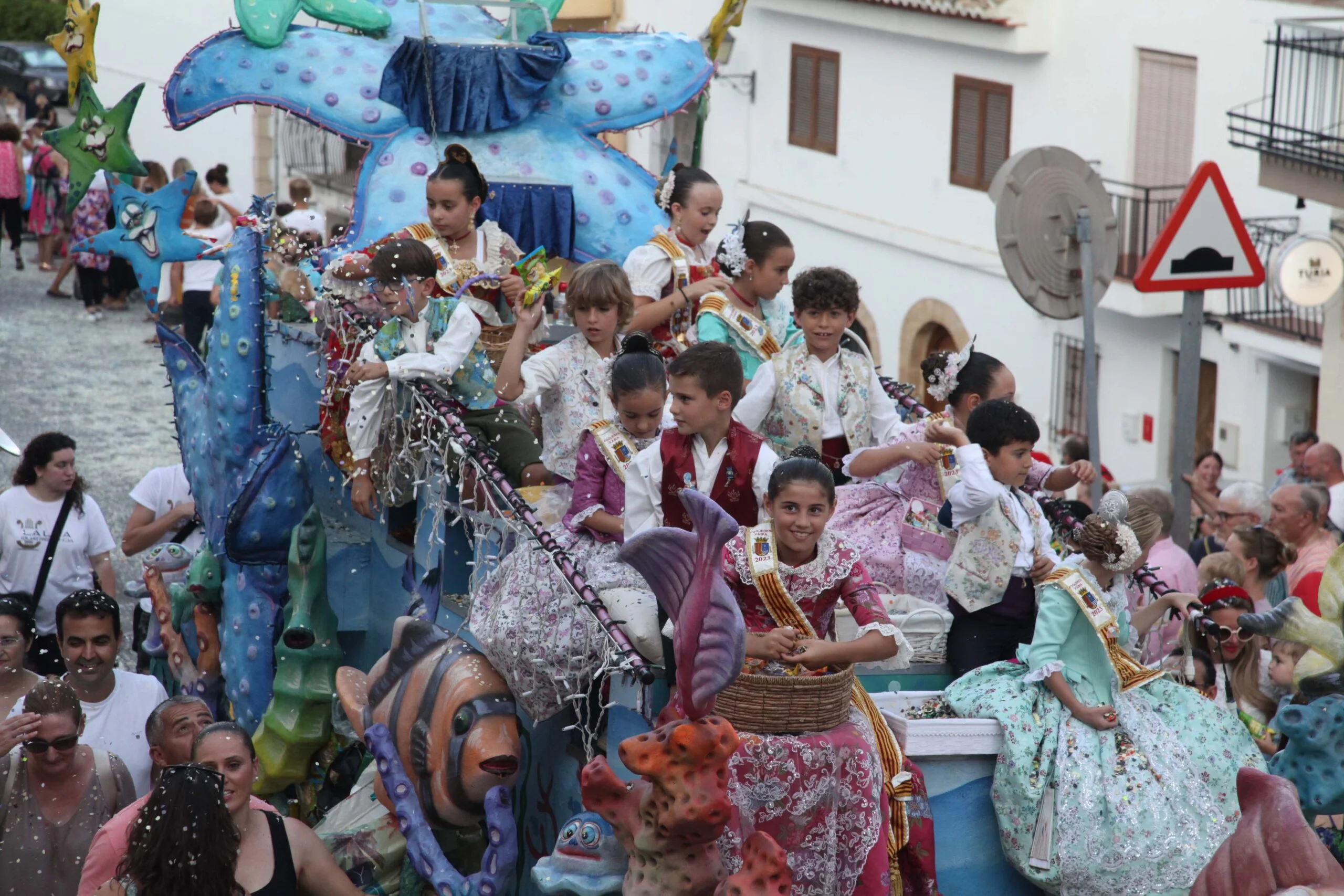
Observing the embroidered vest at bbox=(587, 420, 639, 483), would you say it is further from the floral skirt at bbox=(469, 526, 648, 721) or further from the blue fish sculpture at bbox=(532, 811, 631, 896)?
the blue fish sculpture at bbox=(532, 811, 631, 896)

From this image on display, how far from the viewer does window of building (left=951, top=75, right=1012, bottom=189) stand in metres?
20.5

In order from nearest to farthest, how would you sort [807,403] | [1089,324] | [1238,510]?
[807,403] → [1089,324] → [1238,510]

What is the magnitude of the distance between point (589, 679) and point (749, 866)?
1332mm

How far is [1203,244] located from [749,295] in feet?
6.91

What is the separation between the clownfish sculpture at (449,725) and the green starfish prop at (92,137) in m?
3.90

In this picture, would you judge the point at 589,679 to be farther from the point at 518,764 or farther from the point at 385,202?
the point at 385,202

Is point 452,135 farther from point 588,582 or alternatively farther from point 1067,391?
point 1067,391

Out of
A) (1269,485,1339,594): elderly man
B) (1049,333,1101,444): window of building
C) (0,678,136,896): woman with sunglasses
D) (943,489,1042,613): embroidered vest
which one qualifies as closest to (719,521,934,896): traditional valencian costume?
(943,489,1042,613): embroidered vest

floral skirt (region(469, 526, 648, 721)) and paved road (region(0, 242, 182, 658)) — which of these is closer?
floral skirt (region(469, 526, 648, 721))

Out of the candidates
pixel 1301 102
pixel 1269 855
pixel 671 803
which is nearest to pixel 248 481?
pixel 671 803

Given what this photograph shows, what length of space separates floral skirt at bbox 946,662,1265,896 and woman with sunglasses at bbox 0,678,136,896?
2.92 metres

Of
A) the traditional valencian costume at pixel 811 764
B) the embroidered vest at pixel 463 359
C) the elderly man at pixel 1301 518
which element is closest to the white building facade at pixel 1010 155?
the elderly man at pixel 1301 518

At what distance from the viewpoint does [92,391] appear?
17.8m

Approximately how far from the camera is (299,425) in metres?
9.49
